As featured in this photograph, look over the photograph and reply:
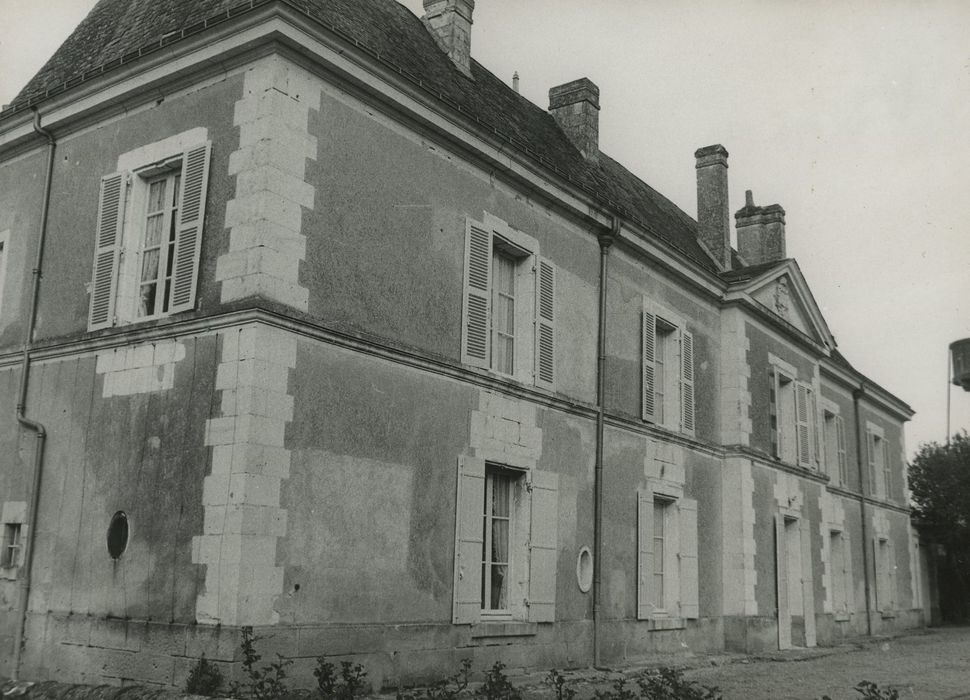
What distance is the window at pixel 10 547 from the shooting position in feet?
30.7

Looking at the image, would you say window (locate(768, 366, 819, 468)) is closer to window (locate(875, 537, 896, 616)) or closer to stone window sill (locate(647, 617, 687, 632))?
stone window sill (locate(647, 617, 687, 632))

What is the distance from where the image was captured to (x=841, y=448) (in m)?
21.8

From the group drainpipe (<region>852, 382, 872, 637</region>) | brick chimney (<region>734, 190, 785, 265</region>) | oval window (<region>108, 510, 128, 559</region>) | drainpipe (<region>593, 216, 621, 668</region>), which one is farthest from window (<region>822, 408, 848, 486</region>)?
oval window (<region>108, 510, 128, 559</region>)

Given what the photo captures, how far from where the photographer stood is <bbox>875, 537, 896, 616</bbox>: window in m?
22.7

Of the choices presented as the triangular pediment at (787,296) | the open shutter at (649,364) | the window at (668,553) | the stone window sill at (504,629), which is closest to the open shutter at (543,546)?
the stone window sill at (504,629)

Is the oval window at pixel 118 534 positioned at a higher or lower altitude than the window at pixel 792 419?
lower

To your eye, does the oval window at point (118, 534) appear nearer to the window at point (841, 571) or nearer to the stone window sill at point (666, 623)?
the stone window sill at point (666, 623)

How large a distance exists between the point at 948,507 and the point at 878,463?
13.2 feet

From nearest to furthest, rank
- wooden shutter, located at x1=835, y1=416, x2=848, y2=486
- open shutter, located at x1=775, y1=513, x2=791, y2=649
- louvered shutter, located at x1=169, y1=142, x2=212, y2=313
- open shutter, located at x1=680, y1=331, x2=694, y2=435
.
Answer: louvered shutter, located at x1=169, y1=142, x2=212, y2=313
open shutter, located at x1=680, y1=331, x2=694, y2=435
open shutter, located at x1=775, y1=513, x2=791, y2=649
wooden shutter, located at x1=835, y1=416, x2=848, y2=486

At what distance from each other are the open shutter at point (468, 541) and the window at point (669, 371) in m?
4.25

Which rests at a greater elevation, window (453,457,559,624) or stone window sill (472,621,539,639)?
window (453,457,559,624)

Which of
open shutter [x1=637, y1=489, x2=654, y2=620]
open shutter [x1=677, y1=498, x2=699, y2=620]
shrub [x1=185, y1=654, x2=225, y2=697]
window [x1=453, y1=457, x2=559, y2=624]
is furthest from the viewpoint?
open shutter [x1=677, y1=498, x2=699, y2=620]

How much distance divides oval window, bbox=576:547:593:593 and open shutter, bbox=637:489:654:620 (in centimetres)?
118

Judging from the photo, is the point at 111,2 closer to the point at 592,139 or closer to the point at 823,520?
the point at 592,139
